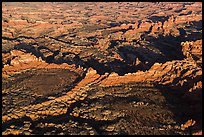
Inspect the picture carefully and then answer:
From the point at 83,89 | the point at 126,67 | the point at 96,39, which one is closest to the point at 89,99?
the point at 83,89

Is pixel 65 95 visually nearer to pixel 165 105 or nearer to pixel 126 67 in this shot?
pixel 165 105

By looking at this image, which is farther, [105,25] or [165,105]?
[105,25]

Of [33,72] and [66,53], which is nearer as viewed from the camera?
[33,72]

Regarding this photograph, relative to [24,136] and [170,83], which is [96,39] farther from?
[24,136]

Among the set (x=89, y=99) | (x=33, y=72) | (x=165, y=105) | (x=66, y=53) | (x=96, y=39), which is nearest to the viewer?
(x=165, y=105)

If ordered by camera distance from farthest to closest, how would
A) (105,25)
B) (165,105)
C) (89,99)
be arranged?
(105,25)
(89,99)
(165,105)

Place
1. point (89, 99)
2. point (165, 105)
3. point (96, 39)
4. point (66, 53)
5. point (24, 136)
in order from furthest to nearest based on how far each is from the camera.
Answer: point (96, 39) < point (66, 53) < point (89, 99) < point (165, 105) < point (24, 136)

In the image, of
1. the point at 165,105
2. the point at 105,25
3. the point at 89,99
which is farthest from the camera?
the point at 105,25

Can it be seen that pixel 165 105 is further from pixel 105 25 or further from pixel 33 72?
pixel 105 25

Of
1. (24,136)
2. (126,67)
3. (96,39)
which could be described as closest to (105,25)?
(96,39)
